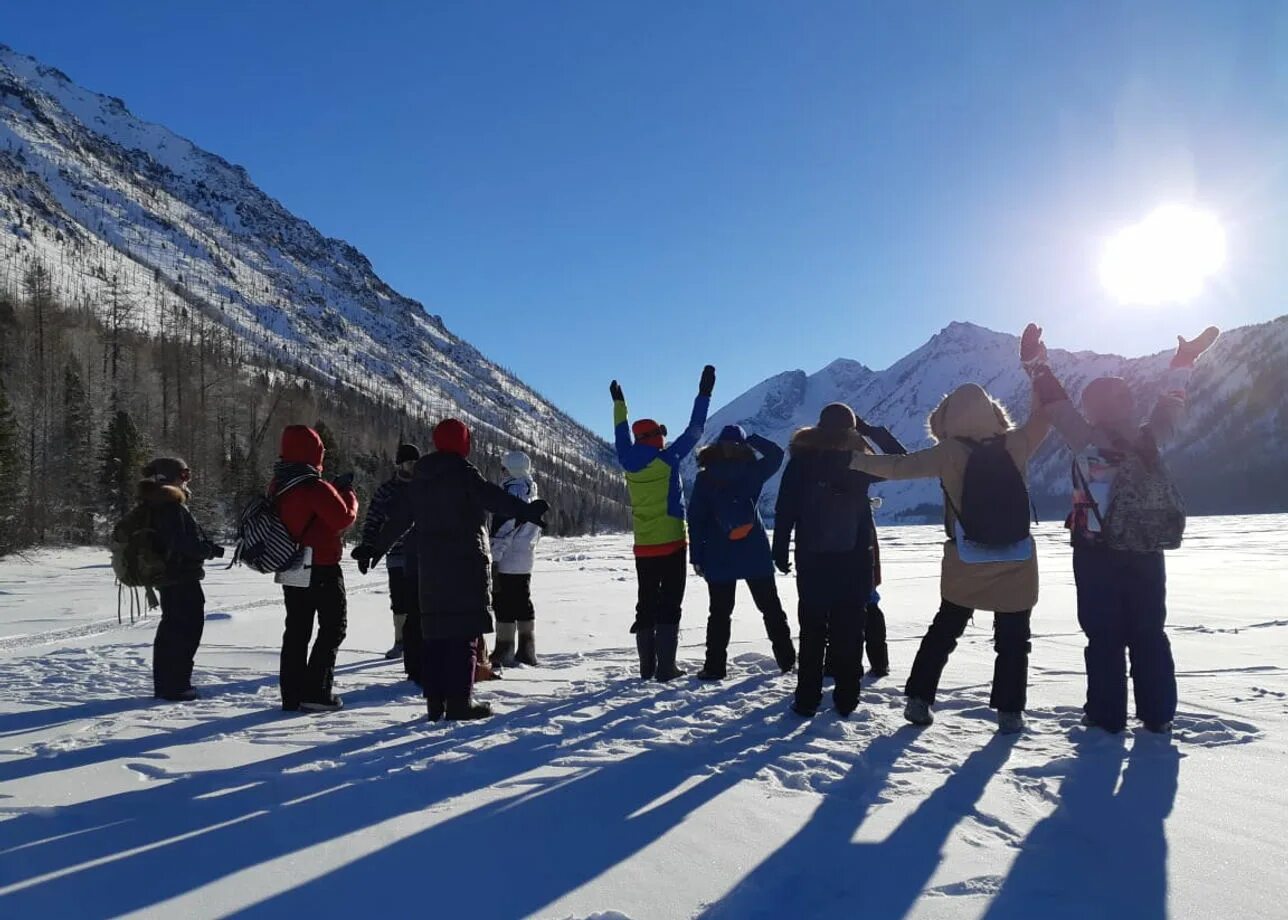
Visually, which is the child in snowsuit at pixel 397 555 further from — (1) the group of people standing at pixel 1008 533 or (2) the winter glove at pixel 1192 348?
(2) the winter glove at pixel 1192 348

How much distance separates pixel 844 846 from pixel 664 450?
139 inches

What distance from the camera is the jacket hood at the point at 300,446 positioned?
14.9 ft

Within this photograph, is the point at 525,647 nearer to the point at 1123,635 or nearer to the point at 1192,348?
the point at 1123,635

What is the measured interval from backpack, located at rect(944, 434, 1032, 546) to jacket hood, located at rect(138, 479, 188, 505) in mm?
4986

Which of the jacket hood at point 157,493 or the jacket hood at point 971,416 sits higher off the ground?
the jacket hood at point 971,416

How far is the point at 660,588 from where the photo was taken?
A: 5398mm

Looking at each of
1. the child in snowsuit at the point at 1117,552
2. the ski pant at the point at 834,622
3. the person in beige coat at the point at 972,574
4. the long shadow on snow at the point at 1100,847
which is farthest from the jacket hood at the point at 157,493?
the child in snowsuit at the point at 1117,552

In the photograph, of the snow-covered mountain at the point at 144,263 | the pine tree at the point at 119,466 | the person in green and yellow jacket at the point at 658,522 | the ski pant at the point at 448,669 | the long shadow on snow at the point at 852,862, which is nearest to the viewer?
the long shadow on snow at the point at 852,862

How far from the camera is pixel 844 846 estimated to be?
7.63 ft

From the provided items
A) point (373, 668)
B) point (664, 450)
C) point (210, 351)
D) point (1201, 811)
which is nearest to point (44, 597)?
point (373, 668)

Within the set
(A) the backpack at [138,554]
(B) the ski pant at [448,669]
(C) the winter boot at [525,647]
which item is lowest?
(C) the winter boot at [525,647]

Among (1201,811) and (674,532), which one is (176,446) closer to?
(674,532)

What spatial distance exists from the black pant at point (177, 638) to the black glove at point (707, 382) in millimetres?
3698

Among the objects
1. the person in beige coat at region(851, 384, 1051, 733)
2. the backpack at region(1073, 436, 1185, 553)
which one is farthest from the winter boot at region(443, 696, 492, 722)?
the backpack at region(1073, 436, 1185, 553)
